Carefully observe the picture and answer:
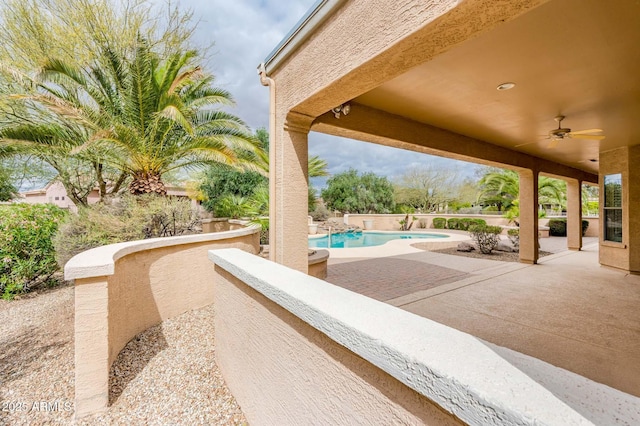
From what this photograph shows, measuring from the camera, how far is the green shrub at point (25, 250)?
19.8 ft

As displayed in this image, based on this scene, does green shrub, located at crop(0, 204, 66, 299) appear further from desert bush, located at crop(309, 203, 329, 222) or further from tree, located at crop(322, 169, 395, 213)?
tree, located at crop(322, 169, 395, 213)

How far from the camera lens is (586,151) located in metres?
8.31

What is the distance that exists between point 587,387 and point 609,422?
0.54 ft

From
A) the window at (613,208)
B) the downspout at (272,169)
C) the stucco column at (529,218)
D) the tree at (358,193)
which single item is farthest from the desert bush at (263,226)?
the tree at (358,193)

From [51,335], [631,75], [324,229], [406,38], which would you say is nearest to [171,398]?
[51,335]

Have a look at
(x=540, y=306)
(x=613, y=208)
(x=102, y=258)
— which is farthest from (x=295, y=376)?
(x=613, y=208)

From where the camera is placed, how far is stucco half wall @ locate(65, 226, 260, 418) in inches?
114

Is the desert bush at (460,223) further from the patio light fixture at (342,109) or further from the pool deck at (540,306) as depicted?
the patio light fixture at (342,109)

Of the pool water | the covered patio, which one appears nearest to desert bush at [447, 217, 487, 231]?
the pool water

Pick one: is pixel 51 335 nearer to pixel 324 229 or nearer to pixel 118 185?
pixel 118 185

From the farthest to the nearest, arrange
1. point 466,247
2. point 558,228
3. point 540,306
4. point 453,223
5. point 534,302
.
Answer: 1. point 453,223
2. point 558,228
3. point 466,247
4. point 534,302
5. point 540,306

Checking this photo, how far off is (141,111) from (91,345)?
6489 mm

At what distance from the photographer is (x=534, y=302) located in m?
5.50

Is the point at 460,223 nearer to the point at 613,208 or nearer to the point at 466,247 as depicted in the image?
the point at 466,247
